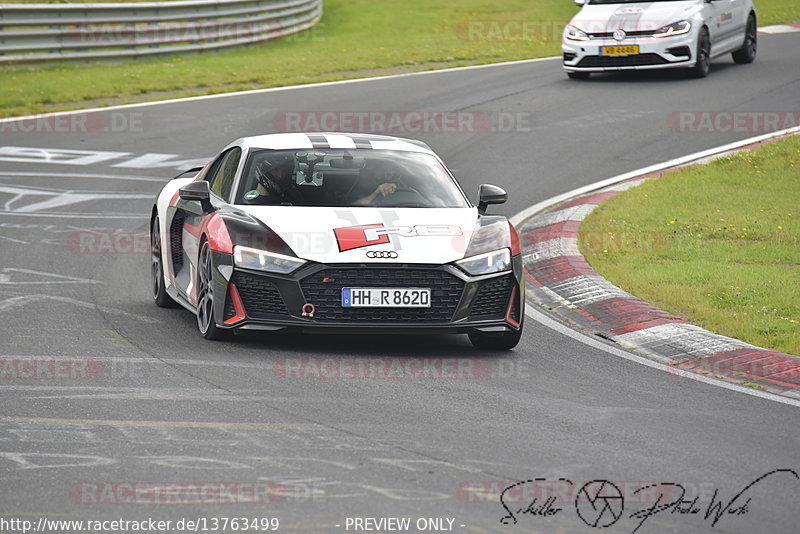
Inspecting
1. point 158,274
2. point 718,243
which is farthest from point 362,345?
point 718,243

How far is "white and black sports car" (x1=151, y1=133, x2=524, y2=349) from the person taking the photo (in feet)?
26.8

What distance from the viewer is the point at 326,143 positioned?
9.71 m

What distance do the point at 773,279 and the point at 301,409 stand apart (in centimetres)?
503

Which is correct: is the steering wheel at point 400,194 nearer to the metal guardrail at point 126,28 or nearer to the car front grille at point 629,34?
the car front grille at point 629,34

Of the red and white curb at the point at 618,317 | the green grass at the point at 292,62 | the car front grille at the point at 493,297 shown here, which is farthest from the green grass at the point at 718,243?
the green grass at the point at 292,62

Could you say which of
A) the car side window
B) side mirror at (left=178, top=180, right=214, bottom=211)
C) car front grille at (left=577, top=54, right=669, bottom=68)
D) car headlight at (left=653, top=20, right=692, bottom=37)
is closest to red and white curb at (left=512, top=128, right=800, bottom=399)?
the car side window

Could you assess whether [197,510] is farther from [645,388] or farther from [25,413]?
[645,388]

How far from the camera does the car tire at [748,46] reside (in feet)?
79.8

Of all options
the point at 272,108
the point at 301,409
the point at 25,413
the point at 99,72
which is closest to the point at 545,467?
the point at 301,409

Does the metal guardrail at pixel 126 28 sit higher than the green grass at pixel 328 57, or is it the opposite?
the metal guardrail at pixel 126 28

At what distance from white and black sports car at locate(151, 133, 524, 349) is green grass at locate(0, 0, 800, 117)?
38.5ft

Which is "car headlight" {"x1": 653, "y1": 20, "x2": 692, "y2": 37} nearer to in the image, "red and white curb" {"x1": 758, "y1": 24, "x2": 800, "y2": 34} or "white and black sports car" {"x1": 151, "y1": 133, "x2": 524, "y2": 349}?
"red and white curb" {"x1": 758, "y1": 24, "x2": 800, "y2": 34}

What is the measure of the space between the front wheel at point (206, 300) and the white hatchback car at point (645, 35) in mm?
14236

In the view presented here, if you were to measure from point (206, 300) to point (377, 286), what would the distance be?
1.25 metres
